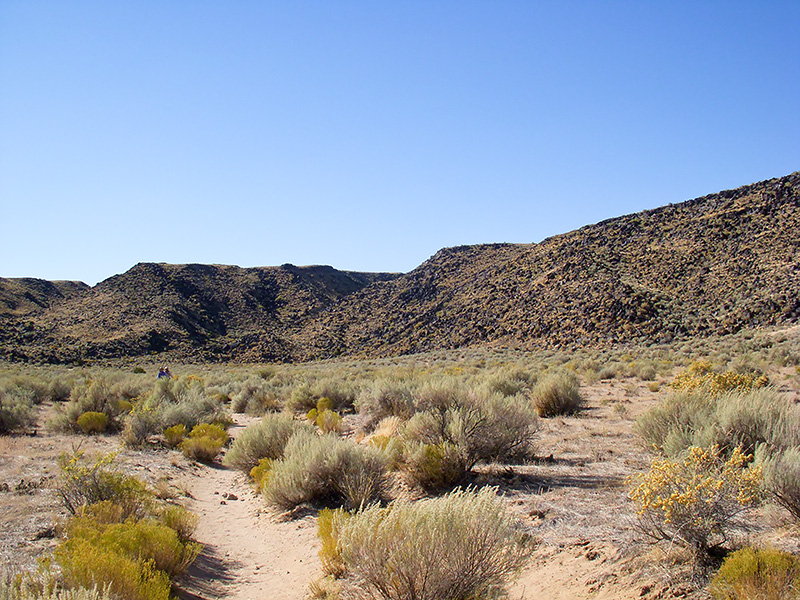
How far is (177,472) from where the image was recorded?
9.37 m

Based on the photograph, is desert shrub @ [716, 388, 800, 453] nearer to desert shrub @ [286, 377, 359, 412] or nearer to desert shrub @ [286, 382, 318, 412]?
desert shrub @ [286, 377, 359, 412]

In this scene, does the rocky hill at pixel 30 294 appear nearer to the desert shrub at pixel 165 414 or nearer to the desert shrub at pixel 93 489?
the desert shrub at pixel 165 414

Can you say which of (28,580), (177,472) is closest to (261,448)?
(177,472)

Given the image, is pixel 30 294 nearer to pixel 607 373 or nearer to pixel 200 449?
pixel 200 449

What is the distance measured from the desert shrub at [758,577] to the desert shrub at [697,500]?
47 centimetres

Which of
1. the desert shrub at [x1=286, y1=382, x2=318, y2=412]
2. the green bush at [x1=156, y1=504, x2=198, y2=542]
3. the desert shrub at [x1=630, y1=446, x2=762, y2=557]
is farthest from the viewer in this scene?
the desert shrub at [x1=286, y1=382, x2=318, y2=412]

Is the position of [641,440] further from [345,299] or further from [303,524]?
[345,299]

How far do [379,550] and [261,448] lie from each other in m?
6.50

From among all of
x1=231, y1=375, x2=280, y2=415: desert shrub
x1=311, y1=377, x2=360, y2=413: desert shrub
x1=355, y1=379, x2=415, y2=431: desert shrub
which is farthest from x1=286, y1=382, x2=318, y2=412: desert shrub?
x1=355, y1=379, x2=415, y2=431: desert shrub

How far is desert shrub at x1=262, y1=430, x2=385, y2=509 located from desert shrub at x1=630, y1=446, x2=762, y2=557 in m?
3.62

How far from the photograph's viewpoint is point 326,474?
717 cm

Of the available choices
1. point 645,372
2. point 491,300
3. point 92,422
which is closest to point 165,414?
point 92,422

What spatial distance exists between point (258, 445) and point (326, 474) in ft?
10.1

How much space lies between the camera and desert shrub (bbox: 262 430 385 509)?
275 inches
